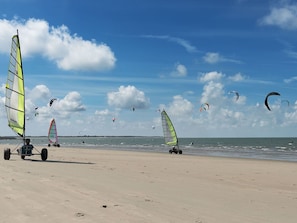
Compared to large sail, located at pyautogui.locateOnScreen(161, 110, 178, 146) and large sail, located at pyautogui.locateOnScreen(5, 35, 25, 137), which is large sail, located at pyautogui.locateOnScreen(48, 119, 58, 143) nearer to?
large sail, located at pyautogui.locateOnScreen(161, 110, 178, 146)

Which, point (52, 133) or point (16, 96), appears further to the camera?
point (52, 133)

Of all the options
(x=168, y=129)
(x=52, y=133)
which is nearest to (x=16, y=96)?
(x=168, y=129)

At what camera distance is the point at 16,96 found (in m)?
21.0

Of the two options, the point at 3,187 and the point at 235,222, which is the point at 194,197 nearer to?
the point at 235,222

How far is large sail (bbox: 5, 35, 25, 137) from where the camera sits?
20719mm

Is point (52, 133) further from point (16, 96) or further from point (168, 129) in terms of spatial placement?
point (16, 96)

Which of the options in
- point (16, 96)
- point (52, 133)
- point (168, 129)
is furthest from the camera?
point (52, 133)

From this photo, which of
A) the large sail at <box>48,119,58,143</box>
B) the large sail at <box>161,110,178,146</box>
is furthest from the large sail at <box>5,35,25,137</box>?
the large sail at <box>48,119,58,143</box>

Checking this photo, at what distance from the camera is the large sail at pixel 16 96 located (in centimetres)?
2072

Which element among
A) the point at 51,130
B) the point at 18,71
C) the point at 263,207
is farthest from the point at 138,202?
the point at 51,130

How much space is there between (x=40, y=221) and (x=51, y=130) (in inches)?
2436

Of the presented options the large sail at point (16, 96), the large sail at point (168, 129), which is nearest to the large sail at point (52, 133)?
the large sail at point (168, 129)

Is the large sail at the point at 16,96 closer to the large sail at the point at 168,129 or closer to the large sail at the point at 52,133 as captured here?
the large sail at the point at 168,129

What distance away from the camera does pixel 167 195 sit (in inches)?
344
